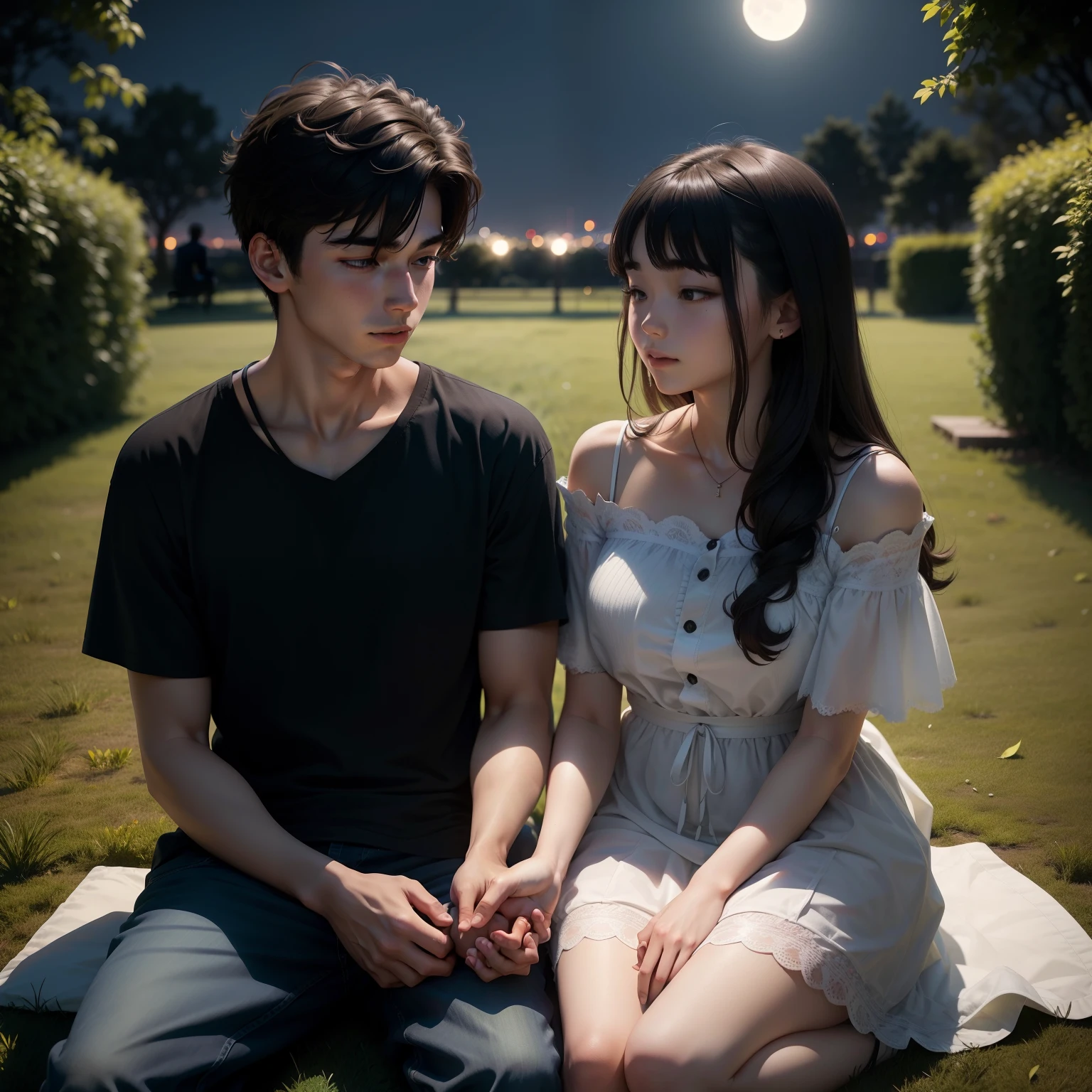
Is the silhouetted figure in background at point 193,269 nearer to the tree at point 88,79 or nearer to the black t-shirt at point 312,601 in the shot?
the tree at point 88,79

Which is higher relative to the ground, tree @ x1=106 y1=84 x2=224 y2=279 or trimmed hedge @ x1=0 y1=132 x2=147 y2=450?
tree @ x1=106 y1=84 x2=224 y2=279

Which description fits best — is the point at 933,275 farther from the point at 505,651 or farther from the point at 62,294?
the point at 505,651

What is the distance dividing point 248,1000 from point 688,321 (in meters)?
1.64

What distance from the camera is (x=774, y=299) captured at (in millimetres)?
2336

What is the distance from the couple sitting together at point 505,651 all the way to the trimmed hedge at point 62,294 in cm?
709

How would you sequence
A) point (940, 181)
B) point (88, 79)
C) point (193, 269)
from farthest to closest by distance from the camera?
point (940, 181) → point (193, 269) → point (88, 79)

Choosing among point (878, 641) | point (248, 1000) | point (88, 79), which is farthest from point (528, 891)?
point (88, 79)

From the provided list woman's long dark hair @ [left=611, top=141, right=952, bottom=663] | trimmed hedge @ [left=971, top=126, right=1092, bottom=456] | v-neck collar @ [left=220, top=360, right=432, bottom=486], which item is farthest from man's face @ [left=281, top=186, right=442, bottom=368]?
trimmed hedge @ [left=971, top=126, right=1092, bottom=456]

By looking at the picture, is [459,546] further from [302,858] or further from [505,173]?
[505,173]

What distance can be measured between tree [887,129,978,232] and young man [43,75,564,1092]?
48.0 m

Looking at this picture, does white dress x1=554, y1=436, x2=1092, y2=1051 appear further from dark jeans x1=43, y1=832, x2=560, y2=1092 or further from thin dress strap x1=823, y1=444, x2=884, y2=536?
dark jeans x1=43, y1=832, x2=560, y2=1092

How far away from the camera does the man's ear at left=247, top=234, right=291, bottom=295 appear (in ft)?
7.63

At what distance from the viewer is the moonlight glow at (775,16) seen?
809 cm

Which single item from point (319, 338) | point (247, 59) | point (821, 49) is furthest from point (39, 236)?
point (247, 59)
